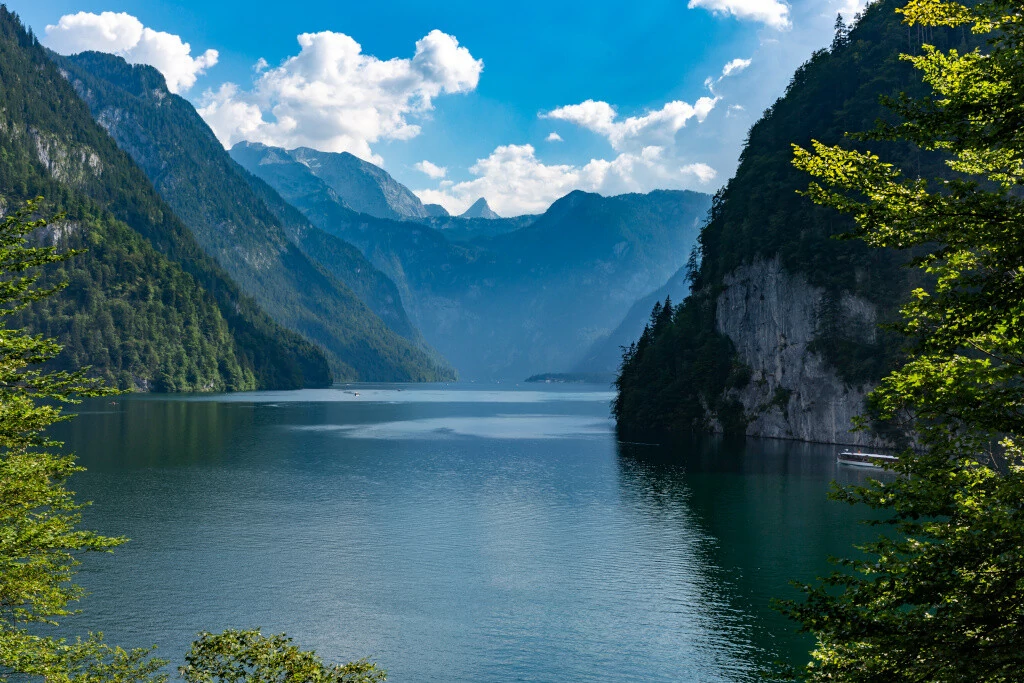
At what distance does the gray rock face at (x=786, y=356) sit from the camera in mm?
139125

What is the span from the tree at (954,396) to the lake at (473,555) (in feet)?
85.5

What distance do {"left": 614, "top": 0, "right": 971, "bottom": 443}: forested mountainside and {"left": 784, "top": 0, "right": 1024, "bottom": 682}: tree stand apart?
11442 centimetres

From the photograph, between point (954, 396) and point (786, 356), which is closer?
point (954, 396)

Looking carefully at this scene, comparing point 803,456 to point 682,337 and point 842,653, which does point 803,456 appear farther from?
point 842,653

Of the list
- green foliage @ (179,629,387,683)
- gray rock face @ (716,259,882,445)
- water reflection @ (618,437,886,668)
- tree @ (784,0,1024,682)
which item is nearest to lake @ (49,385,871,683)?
water reflection @ (618,437,886,668)

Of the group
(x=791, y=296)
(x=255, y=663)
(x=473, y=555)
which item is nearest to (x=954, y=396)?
(x=255, y=663)

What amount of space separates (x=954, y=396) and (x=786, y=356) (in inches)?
5438

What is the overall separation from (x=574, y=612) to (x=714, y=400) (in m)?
124

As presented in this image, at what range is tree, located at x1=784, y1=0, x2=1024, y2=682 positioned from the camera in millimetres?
16438

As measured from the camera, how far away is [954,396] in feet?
62.8

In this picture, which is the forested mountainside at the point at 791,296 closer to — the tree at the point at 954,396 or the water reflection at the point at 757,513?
the water reflection at the point at 757,513

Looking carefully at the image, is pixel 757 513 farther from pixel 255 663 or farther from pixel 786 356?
pixel 786 356

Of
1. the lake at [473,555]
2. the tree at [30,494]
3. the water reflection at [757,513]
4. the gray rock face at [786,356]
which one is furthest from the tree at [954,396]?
the gray rock face at [786,356]

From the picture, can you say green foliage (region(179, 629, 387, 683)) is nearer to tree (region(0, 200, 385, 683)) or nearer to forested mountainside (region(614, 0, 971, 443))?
tree (region(0, 200, 385, 683))
